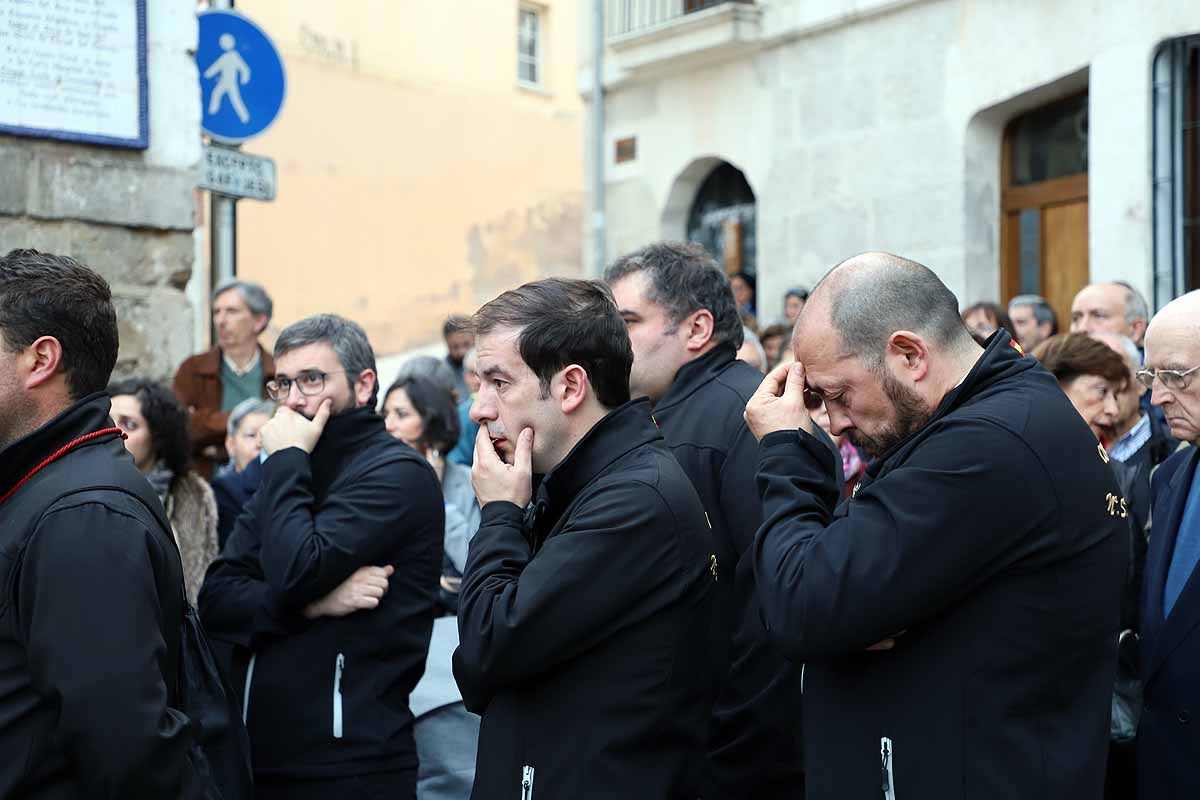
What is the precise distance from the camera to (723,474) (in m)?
3.89

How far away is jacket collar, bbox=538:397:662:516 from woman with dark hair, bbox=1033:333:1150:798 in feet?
3.95

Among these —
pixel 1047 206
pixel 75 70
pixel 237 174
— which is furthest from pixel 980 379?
pixel 1047 206

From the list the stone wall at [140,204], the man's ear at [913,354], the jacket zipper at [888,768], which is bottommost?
the jacket zipper at [888,768]

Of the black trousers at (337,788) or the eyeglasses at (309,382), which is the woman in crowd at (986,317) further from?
the black trousers at (337,788)

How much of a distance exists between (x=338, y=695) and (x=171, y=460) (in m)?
1.59

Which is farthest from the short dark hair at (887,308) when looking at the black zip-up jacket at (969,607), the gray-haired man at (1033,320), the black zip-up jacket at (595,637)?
the gray-haired man at (1033,320)

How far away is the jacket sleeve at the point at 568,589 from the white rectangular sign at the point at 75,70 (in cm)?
339

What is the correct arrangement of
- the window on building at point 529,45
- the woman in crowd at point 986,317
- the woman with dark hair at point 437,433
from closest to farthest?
the woman with dark hair at point 437,433, the woman in crowd at point 986,317, the window on building at point 529,45

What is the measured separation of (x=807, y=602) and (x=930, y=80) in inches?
346

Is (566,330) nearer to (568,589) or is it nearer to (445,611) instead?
(568,589)

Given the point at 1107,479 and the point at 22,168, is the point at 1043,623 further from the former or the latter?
the point at 22,168

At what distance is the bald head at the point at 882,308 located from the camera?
112 inches

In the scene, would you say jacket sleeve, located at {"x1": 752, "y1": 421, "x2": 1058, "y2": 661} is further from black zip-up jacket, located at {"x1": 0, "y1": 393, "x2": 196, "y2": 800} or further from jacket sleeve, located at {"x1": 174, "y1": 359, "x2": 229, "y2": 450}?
jacket sleeve, located at {"x1": 174, "y1": 359, "x2": 229, "y2": 450}

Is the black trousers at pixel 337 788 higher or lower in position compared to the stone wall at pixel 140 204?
lower
